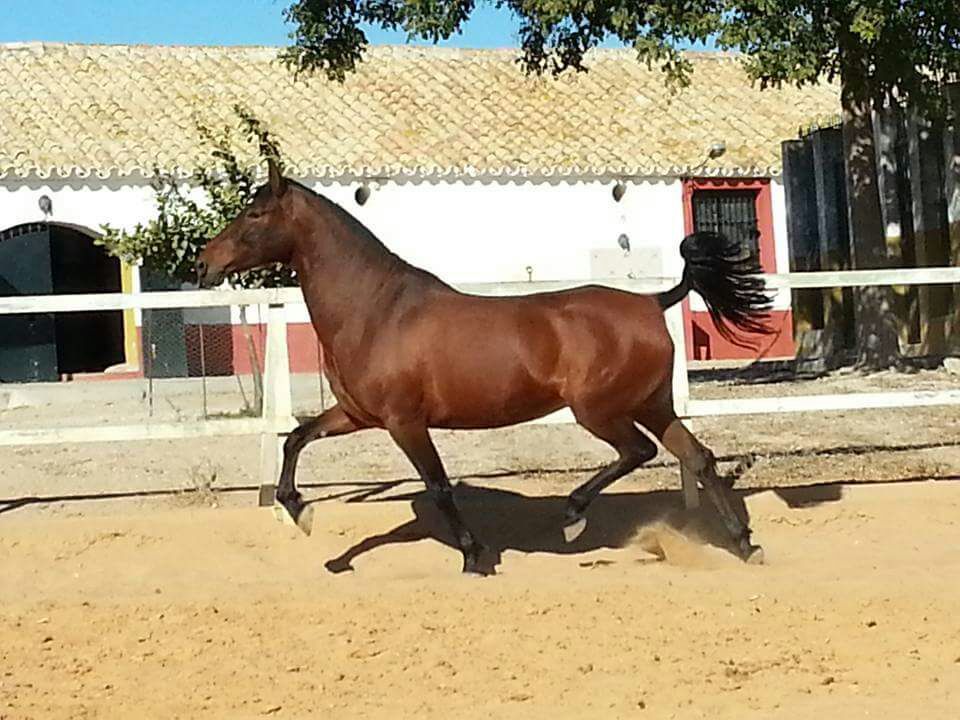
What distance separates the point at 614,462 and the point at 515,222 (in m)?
15.9

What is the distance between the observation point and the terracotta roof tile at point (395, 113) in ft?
73.8

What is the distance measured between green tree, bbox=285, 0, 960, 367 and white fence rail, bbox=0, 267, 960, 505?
3909mm

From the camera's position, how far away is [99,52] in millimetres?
26578

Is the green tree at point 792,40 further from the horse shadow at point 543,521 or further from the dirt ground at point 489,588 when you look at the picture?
the horse shadow at point 543,521

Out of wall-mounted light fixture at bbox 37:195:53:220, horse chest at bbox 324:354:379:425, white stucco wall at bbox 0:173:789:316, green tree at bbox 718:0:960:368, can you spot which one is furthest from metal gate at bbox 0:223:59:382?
horse chest at bbox 324:354:379:425

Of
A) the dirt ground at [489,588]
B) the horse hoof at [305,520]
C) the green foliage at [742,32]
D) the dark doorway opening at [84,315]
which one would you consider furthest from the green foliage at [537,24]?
the dark doorway opening at [84,315]

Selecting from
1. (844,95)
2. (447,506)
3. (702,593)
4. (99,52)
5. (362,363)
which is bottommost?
(702,593)

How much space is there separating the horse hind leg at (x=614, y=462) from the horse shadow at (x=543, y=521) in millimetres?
393

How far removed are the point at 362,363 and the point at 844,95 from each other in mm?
9854

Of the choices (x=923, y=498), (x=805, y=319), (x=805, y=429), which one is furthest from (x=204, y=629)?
(x=805, y=319)

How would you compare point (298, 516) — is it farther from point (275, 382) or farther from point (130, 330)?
point (130, 330)

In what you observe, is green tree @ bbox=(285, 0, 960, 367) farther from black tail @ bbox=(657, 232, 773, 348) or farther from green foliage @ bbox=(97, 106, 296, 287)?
black tail @ bbox=(657, 232, 773, 348)

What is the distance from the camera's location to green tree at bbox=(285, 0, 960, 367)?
1166cm

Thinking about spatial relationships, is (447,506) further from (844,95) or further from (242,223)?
(844,95)
